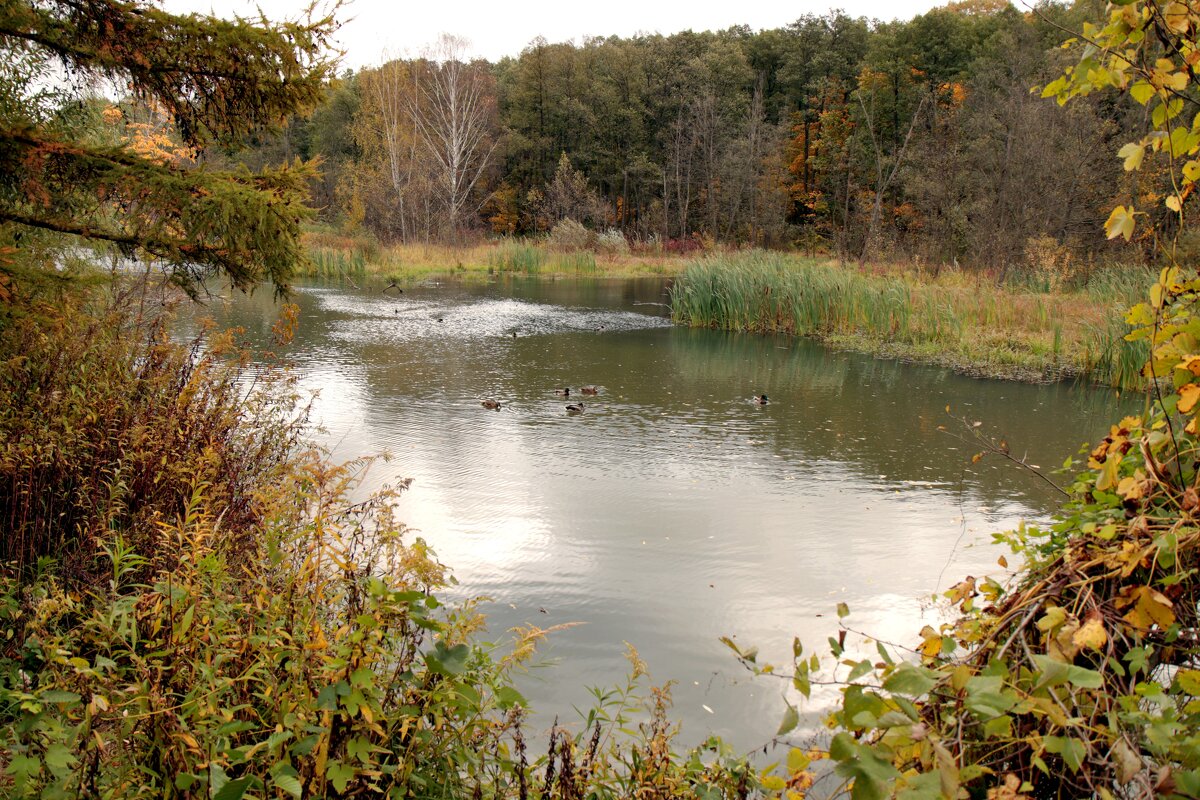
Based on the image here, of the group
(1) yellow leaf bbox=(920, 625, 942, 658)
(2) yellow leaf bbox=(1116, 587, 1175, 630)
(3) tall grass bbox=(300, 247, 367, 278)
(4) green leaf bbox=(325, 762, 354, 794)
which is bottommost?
(4) green leaf bbox=(325, 762, 354, 794)

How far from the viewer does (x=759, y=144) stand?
36844mm

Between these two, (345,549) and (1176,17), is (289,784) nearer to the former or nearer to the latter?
(345,549)

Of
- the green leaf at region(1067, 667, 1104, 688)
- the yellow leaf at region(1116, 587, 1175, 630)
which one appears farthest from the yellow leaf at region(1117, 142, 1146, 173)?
the green leaf at region(1067, 667, 1104, 688)

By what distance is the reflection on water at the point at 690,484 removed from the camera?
13.6 feet

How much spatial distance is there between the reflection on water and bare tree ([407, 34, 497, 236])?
22.3 m

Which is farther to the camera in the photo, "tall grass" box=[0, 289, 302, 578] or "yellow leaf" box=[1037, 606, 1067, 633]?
"tall grass" box=[0, 289, 302, 578]

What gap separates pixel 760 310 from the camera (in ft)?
49.4

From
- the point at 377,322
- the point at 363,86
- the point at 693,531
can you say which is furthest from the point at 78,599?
the point at 363,86

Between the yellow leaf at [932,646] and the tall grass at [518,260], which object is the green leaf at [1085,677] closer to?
the yellow leaf at [932,646]

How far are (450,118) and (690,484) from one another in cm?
3327

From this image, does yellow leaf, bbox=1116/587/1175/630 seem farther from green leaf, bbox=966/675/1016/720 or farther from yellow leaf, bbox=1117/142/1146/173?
yellow leaf, bbox=1117/142/1146/173

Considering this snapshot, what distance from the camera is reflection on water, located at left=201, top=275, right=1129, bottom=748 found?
414 cm

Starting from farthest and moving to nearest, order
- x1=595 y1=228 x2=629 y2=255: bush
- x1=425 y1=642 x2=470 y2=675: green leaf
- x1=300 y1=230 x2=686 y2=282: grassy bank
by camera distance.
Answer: x1=595 y1=228 x2=629 y2=255: bush → x1=300 y1=230 x2=686 y2=282: grassy bank → x1=425 y1=642 x2=470 y2=675: green leaf

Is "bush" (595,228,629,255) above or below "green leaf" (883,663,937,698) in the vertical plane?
above
